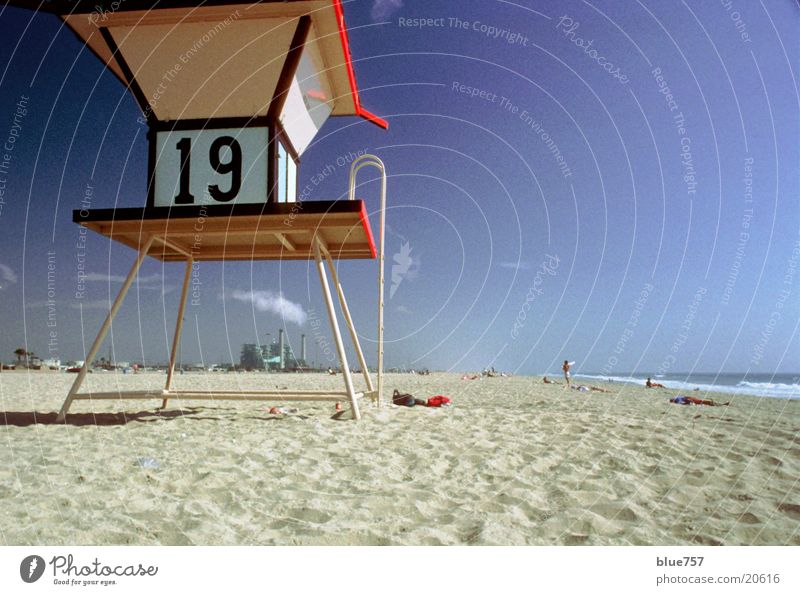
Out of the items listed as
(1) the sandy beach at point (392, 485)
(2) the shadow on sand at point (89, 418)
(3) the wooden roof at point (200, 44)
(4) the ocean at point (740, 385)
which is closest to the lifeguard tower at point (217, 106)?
(3) the wooden roof at point (200, 44)

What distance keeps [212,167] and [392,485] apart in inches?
225

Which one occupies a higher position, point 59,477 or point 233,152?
point 233,152

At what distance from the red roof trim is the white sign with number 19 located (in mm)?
1873

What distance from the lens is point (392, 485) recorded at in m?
4.08

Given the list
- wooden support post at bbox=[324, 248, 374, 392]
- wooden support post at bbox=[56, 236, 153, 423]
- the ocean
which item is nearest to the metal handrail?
wooden support post at bbox=[324, 248, 374, 392]

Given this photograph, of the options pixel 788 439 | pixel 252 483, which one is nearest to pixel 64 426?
pixel 252 483

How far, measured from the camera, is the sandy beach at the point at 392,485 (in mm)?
3215

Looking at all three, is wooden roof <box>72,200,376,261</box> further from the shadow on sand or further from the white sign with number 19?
the shadow on sand

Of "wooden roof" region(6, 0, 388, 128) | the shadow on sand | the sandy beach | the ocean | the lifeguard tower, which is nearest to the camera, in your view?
the sandy beach

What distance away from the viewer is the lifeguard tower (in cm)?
679

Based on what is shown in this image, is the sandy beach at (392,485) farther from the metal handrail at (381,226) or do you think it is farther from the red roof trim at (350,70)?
the red roof trim at (350,70)

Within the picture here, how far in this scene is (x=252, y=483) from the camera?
13.4 feet

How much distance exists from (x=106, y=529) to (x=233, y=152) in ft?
18.9

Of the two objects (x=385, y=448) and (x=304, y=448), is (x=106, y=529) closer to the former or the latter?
(x=304, y=448)
